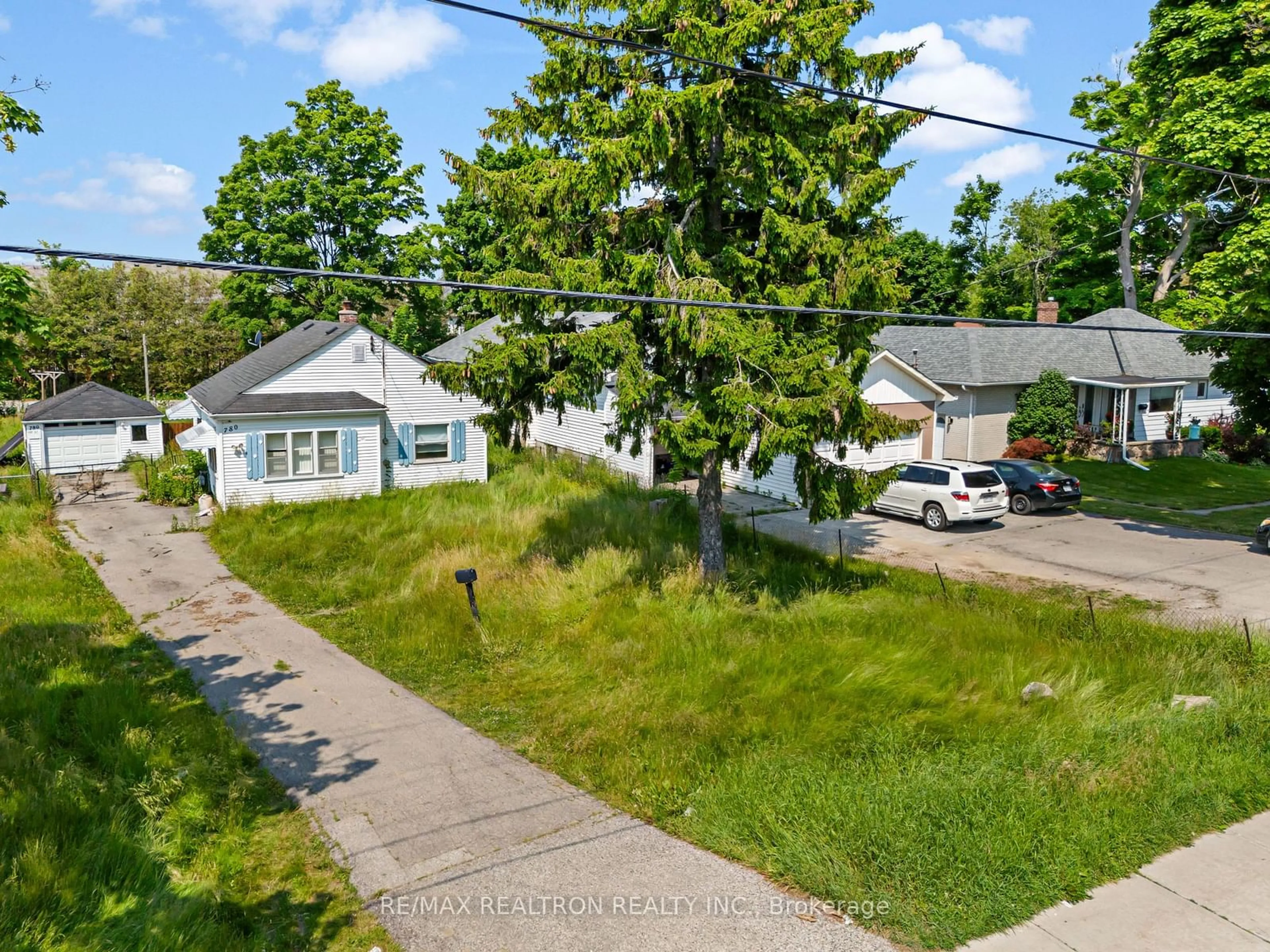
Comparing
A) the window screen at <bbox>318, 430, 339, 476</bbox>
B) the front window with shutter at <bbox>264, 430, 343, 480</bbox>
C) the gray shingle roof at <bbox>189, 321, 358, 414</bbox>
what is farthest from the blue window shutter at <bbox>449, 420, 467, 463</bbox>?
the gray shingle roof at <bbox>189, 321, 358, 414</bbox>

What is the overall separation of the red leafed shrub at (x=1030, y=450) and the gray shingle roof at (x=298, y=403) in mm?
22086

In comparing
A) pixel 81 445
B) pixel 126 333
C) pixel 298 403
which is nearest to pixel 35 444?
pixel 81 445

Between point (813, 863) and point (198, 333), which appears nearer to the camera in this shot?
point (813, 863)

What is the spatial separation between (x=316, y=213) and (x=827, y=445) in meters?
26.5

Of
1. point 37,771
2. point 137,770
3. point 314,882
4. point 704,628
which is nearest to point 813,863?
point 314,882

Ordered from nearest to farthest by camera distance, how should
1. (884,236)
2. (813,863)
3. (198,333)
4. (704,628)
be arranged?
(813,863)
(704,628)
(884,236)
(198,333)

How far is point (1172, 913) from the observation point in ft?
21.4

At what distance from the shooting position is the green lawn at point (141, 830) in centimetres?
608

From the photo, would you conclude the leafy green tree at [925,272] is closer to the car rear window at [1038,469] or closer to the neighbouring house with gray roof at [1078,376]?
the neighbouring house with gray roof at [1078,376]

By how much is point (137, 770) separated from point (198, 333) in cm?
4405

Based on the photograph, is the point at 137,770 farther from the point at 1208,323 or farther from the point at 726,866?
the point at 1208,323

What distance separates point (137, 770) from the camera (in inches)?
335

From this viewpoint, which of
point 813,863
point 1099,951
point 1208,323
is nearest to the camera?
point 1099,951

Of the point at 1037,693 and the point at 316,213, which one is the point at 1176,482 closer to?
the point at 1037,693
